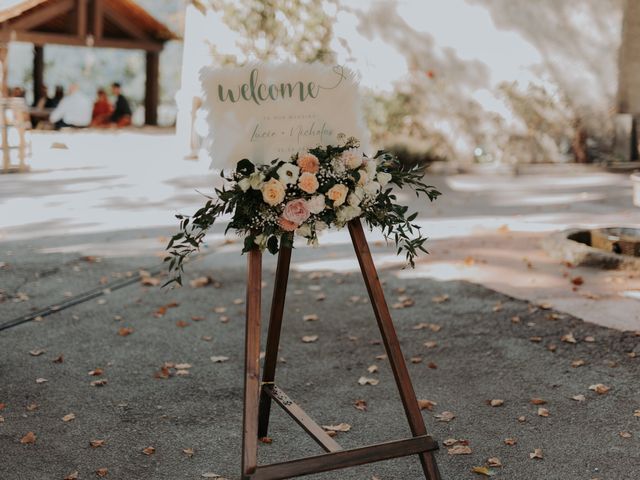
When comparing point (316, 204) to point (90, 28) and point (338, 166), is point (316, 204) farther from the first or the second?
point (90, 28)

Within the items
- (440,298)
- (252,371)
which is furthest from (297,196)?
(440,298)

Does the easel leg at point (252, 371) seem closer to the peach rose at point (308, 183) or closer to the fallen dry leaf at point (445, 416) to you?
the peach rose at point (308, 183)

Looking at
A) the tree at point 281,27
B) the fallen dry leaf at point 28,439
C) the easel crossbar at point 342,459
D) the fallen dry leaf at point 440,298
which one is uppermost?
the tree at point 281,27

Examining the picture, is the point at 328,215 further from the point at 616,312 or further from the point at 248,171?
the point at 616,312

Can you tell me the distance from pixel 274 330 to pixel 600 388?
1.95 metres

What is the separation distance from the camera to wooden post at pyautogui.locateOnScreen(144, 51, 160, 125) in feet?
83.5

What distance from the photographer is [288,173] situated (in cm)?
344

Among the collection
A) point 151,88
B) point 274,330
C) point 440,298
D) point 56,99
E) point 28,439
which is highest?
point 151,88

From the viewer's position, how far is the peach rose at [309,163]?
3471mm

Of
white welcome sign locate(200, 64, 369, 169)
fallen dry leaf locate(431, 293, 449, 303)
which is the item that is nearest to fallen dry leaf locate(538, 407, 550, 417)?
white welcome sign locate(200, 64, 369, 169)

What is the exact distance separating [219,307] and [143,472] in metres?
2.85

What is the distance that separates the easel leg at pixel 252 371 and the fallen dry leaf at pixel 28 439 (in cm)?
152

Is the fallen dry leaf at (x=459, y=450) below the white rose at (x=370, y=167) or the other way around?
below

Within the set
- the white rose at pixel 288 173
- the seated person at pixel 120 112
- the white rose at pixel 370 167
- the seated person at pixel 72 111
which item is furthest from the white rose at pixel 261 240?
the seated person at pixel 120 112
